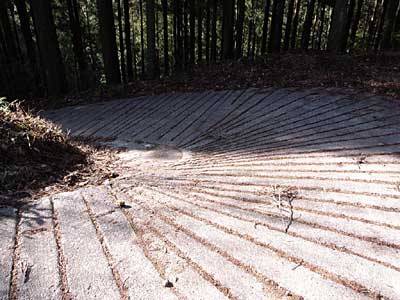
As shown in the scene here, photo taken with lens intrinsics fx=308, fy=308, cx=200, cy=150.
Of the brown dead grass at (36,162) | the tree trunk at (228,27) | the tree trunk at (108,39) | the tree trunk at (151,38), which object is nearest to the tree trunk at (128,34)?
the tree trunk at (151,38)

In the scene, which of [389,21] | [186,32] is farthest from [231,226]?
[186,32]

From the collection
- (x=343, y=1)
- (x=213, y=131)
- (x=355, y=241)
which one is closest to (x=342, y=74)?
(x=343, y=1)

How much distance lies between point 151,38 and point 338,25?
5319mm

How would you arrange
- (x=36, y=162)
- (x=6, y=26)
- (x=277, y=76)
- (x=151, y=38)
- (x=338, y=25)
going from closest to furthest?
(x=36, y=162) → (x=277, y=76) → (x=338, y=25) → (x=151, y=38) → (x=6, y=26)

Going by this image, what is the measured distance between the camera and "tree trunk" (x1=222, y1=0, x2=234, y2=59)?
10387 millimetres

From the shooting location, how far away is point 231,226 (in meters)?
2.11

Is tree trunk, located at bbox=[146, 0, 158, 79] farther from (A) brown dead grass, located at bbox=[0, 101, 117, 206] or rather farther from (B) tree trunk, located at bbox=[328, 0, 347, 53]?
(A) brown dead grass, located at bbox=[0, 101, 117, 206]

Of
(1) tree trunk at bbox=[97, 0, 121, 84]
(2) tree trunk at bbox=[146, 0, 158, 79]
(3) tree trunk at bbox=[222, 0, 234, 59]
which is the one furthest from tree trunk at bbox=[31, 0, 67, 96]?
(3) tree trunk at bbox=[222, 0, 234, 59]

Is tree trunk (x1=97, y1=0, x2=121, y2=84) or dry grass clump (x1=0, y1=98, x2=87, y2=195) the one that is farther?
tree trunk (x1=97, y1=0, x2=121, y2=84)

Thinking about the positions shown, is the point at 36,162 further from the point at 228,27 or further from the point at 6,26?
the point at 6,26

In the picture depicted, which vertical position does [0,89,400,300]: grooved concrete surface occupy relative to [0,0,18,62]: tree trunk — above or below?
below

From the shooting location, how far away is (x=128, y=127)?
534 centimetres

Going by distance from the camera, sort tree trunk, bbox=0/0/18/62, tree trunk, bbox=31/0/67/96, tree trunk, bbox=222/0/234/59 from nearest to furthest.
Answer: tree trunk, bbox=31/0/67/96
tree trunk, bbox=222/0/234/59
tree trunk, bbox=0/0/18/62

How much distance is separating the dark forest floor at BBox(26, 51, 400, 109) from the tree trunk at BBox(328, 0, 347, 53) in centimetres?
54
